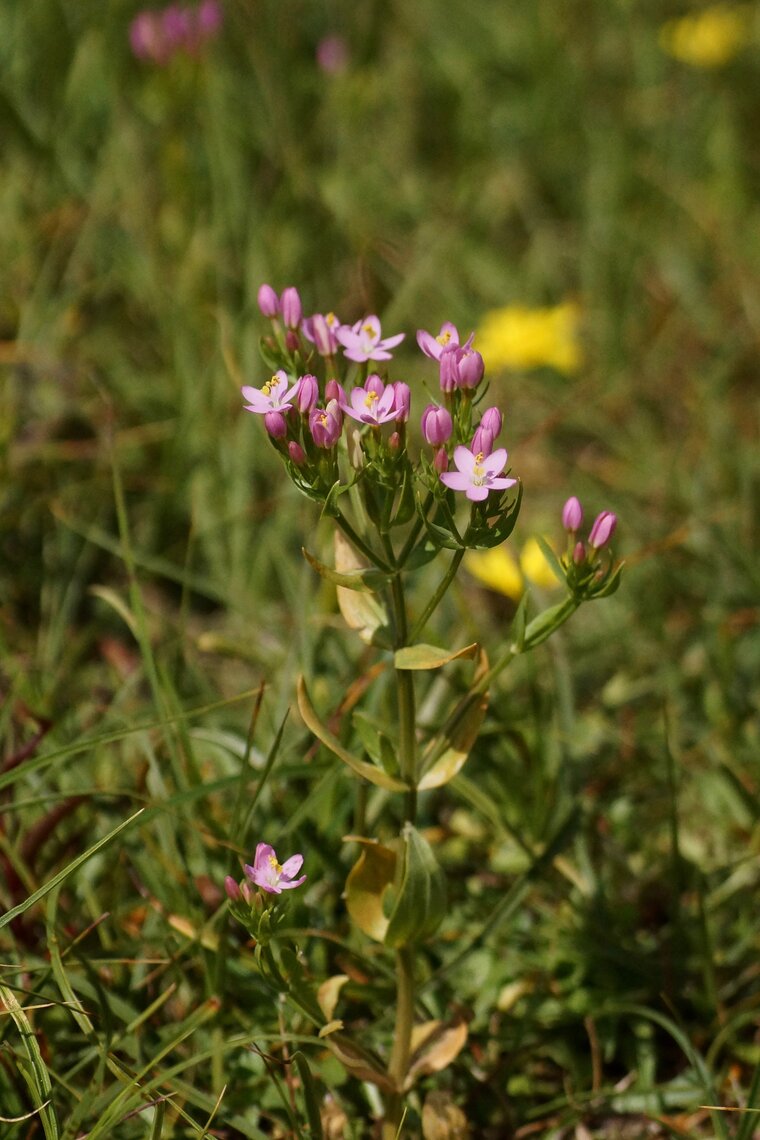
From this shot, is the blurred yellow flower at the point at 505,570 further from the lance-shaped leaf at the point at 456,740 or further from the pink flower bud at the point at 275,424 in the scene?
the pink flower bud at the point at 275,424

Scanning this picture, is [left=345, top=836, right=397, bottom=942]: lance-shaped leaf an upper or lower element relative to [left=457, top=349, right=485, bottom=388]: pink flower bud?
lower

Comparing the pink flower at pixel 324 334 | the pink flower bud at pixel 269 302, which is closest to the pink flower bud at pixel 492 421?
the pink flower at pixel 324 334

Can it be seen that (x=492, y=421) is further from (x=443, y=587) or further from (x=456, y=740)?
(x=456, y=740)

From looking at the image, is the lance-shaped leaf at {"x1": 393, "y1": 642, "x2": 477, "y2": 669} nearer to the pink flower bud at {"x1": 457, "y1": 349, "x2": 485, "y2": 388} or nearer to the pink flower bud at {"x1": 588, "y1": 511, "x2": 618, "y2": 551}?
the pink flower bud at {"x1": 588, "y1": 511, "x2": 618, "y2": 551}

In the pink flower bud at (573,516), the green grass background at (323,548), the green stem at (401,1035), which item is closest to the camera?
the pink flower bud at (573,516)

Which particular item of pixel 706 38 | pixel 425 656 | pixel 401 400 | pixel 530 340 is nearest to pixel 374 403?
pixel 401 400

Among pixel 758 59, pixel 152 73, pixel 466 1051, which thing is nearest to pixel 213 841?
pixel 466 1051

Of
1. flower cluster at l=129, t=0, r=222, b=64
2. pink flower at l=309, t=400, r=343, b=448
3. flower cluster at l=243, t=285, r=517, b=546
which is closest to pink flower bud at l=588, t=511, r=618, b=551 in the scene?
flower cluster at l=243, t=285, r=517, b=546
